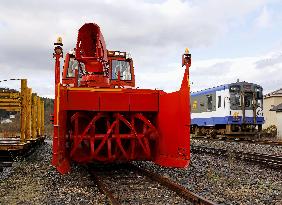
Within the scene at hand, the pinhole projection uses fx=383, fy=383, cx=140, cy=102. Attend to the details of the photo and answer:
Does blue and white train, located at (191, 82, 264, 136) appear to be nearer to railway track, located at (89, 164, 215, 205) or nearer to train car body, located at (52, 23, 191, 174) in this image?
railway track, located at (89, 164, 215, 205)

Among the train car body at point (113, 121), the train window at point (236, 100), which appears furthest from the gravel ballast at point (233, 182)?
the train window at point (236, 100)

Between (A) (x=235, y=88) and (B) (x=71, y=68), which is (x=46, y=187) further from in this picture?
(A) (x=235, y=88)

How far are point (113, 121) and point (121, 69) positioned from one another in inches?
105

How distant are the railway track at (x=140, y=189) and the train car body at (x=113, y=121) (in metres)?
0.48

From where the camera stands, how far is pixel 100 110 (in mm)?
7746

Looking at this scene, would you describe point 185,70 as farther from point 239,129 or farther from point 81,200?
point 239,129

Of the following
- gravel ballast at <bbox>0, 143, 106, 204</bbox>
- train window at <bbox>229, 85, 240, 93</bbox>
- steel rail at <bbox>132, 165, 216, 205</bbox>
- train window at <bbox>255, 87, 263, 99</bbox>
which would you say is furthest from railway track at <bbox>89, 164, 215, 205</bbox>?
train window at <bbox>255, 87, 263, 99</bbox>

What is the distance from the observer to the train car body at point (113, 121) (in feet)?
25.3

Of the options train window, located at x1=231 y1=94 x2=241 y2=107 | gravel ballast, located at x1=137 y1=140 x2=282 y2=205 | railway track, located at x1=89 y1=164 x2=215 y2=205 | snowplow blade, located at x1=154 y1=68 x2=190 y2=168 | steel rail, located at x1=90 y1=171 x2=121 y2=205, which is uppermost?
train window, located at x1=231 y1=94 x2=241 y2=107

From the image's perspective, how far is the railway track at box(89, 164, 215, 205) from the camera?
6.09m

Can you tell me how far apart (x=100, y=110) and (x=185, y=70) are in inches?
79.1

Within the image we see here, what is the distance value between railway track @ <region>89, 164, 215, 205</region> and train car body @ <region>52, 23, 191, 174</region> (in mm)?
480

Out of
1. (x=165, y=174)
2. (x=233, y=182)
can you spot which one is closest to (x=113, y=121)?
(x=165, y=174)

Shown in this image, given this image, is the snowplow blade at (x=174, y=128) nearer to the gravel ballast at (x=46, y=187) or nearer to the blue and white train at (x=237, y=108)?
the gravel ballast at (x=46, y=187)
